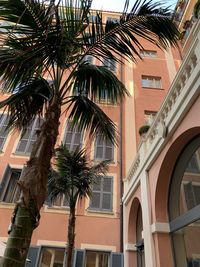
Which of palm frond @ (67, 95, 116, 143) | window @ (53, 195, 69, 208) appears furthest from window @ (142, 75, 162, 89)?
palm frond @ (67, 95, 116, 143)

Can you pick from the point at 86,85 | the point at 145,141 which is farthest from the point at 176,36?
the point at 145,141

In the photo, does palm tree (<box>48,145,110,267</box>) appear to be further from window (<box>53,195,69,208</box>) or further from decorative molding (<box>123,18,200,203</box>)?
window (<box>53,195,69,208</box>)

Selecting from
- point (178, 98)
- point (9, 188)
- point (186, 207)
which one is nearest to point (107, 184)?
point (9, 188)

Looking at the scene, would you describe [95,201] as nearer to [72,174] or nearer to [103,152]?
[103,152]

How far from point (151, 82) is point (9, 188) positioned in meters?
10.3

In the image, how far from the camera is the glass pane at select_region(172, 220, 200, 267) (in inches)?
157

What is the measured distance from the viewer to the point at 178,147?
4621 mm

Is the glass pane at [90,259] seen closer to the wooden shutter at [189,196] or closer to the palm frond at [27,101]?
the wooden shutter at [189,196]

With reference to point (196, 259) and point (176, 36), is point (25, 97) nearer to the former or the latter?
point (176, 36)

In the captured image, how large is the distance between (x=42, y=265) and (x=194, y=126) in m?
8.29

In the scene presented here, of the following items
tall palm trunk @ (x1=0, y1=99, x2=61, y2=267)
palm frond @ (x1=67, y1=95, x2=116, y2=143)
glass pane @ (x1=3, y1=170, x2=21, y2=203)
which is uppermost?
glass pane @ (x1=3, y1=170, x2=21, y2=203)

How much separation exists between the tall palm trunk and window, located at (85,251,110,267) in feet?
26.6

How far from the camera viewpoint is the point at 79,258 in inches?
367

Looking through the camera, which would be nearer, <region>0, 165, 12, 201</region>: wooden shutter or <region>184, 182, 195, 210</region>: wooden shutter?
<region>184, 182, 195, 210</region>: wooden shutter
